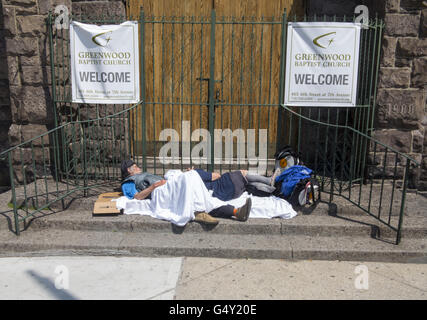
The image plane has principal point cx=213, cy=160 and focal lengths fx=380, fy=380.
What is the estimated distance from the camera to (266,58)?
6430 millimetres

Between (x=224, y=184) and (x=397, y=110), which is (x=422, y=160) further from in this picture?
(x=224, y=184)

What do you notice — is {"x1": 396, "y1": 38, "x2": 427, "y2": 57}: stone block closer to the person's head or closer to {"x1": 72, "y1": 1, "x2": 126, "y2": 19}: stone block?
the person's head

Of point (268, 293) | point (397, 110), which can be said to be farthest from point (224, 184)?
point (397, 110)

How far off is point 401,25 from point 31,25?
5.31 m

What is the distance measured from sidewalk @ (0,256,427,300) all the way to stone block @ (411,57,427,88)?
2713mm

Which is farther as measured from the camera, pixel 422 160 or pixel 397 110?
pixel 422 160

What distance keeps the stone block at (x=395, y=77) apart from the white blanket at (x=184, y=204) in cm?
234

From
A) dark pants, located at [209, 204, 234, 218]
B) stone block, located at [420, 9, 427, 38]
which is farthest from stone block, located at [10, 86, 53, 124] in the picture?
stone block, located at [420, 9, 427, 38]

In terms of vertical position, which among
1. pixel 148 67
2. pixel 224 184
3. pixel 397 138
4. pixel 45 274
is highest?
pixel 148 67

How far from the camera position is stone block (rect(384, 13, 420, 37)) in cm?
534

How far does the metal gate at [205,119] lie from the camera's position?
18.7ft

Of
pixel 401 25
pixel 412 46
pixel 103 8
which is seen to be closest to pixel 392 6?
pixel 401 25

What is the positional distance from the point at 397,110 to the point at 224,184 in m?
2.78

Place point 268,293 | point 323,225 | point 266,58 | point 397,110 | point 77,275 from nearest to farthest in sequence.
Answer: point 268,293 < point 77,275 < point 323,225 < point 397,110 < point 266,58
